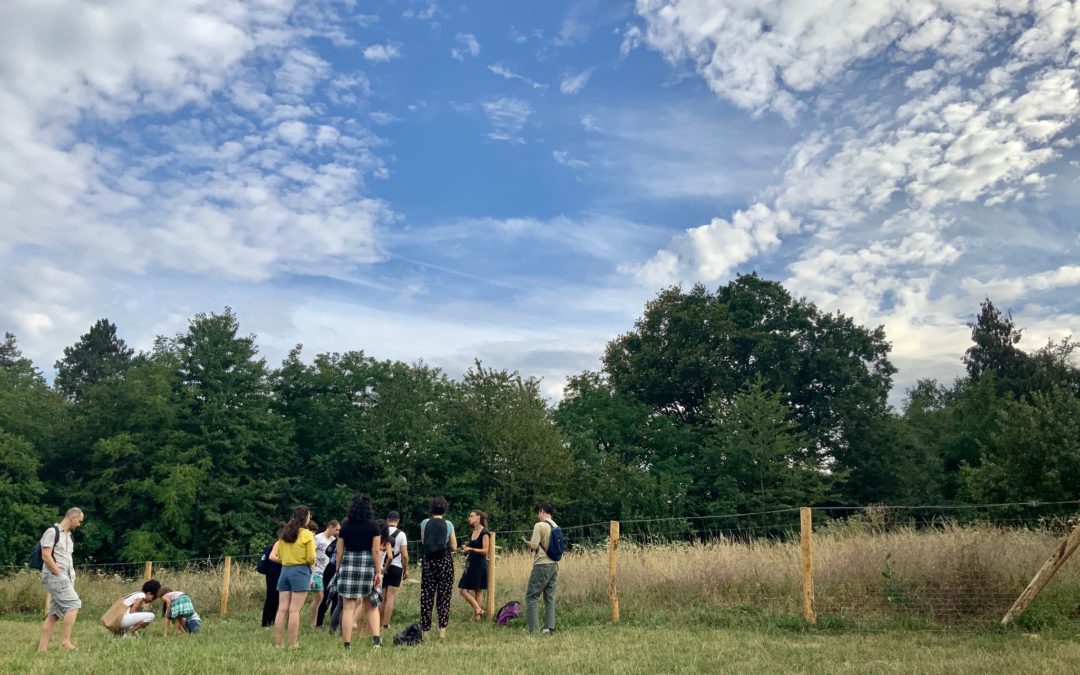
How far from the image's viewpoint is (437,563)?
1050 centimetres

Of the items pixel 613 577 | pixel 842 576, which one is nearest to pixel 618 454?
pixel 613 577

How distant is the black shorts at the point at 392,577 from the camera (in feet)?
34.2

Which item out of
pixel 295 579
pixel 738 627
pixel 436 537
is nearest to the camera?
pixel 295 579

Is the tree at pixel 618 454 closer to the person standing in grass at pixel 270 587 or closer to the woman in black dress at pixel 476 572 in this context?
the woman in black dress at pixel 476 572

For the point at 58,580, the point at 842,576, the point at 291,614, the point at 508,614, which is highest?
the point at 58,580

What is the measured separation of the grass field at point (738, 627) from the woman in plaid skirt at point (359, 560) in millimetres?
496

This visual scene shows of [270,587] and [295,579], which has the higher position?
[295,579]

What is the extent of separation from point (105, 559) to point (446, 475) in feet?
49.5

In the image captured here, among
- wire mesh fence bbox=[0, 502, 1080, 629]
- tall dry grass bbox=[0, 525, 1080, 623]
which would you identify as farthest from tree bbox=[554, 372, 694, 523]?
tall dry grass bbox=[0, 525, 1080, 623]

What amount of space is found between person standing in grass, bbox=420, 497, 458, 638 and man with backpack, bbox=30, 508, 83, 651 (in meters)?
4.00

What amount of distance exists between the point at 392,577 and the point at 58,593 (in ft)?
12.5

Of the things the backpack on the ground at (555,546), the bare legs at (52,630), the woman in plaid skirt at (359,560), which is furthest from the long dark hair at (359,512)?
the bare legs at (52,630)

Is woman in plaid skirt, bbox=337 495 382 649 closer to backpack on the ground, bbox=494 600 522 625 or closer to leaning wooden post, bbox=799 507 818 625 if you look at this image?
backpack on the ground, bbox=494 600 522 625

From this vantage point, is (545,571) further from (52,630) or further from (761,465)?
(761,465)
